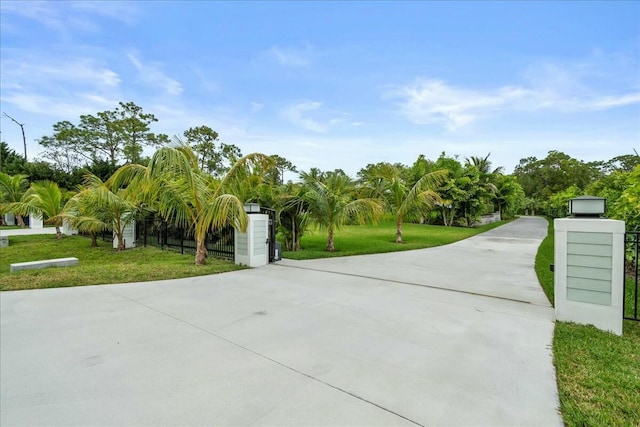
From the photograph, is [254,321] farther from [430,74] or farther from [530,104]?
[530,104]

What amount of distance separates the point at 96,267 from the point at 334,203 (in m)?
6.42

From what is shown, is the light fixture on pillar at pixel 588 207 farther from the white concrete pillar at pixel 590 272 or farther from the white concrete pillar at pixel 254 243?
the white concrete pillar at pixel 254 243

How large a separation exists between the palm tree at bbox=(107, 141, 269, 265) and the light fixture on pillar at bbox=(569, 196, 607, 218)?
19.3 ft

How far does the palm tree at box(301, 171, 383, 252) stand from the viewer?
879 cm

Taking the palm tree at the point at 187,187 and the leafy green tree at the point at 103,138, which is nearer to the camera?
the palm tree at the point at 187,187

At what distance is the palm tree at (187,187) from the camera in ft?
20.4

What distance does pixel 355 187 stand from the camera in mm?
9859

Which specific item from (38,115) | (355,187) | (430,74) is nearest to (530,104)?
(430,74)

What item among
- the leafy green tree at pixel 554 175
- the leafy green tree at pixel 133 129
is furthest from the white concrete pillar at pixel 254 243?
the leafy green tree at pixel 554 175

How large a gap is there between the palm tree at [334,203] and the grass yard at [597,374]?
19.6 feet

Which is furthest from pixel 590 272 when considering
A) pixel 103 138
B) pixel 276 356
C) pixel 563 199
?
pixel 103 138

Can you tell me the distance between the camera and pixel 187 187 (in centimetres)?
682

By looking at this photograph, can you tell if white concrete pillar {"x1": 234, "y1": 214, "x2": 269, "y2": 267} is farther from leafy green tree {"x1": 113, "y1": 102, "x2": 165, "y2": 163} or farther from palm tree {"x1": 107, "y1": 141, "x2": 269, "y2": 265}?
leafy green tree {"x1": 113, "y1": 102, "x2": 165, "y2": 163}

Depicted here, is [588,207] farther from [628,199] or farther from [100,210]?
[100,210]
